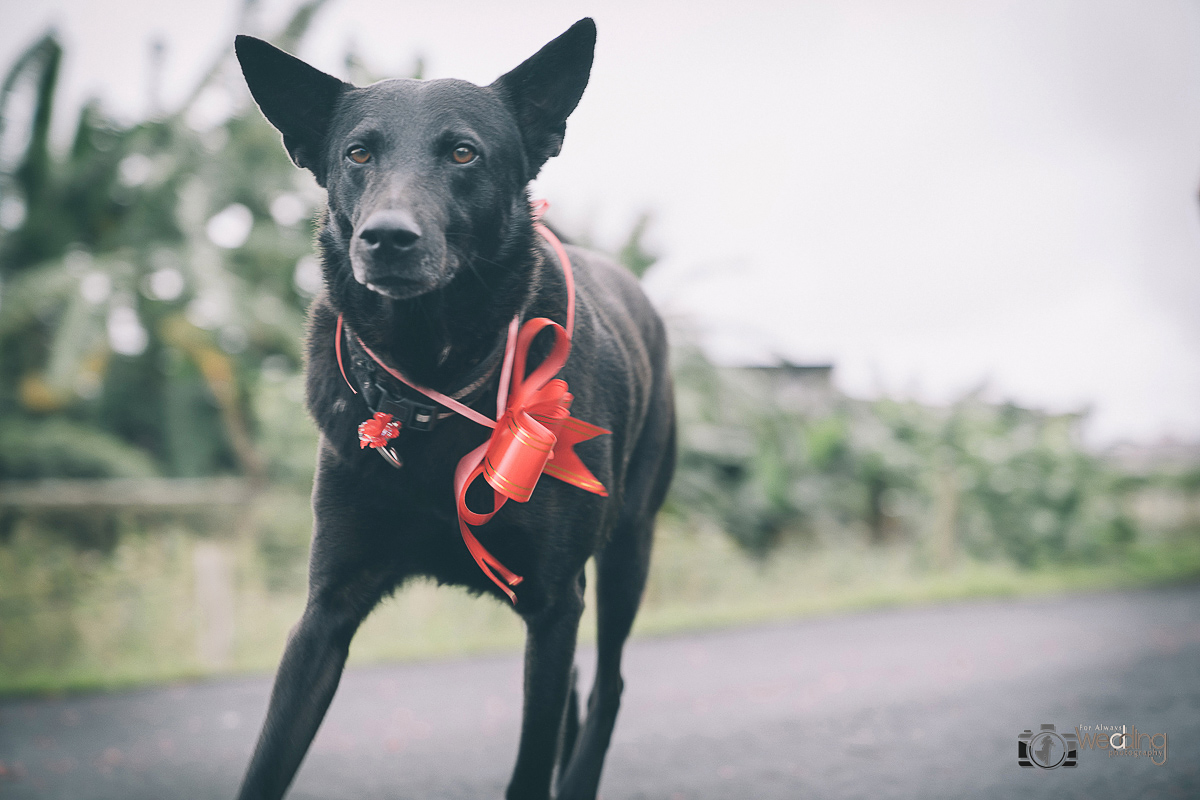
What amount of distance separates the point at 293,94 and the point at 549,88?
23.8 inches

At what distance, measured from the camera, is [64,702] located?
234 inches

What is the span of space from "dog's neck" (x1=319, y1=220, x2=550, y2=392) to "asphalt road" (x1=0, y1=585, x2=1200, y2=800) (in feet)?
8.37

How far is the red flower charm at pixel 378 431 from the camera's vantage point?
76.6 inches

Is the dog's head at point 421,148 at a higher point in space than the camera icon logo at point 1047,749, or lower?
higher

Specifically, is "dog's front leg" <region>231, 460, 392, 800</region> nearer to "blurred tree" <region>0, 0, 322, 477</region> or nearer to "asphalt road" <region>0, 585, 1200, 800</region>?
"asphalt road" <region>0, 585, 1200, 800</region>

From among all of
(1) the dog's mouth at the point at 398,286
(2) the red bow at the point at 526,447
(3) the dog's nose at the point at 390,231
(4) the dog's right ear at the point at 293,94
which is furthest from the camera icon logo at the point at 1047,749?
(4) the dog's right ear at the point at 293,94

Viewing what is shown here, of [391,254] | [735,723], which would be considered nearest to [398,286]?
[391,254]

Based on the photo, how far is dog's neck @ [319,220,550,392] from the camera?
2082 mm

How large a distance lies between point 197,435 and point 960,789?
8.93 metres

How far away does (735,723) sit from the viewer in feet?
17.3

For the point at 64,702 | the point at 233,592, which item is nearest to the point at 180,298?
the point at 233,592

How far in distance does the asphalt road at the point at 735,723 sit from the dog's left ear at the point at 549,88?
2.89 m

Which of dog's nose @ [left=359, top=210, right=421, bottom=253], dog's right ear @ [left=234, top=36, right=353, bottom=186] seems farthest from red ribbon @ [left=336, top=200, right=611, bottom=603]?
dog's right ear @ [left=234, top=36, right=353, bottom=186]

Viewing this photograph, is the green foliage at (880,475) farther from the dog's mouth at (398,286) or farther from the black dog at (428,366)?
the dog's mouth at (398,286)
